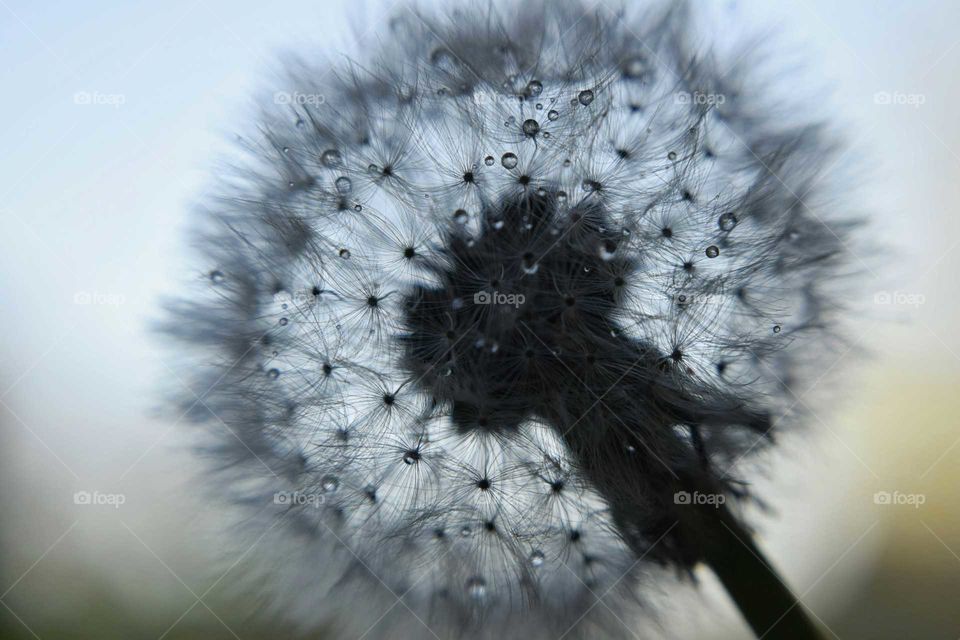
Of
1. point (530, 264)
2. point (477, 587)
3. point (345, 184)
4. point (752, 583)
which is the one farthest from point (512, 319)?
point (752, 583)

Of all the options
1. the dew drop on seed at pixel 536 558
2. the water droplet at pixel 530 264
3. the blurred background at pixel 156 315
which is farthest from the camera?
the blurred background at pixel 156 315

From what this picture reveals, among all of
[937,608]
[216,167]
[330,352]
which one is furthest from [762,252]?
[216,167]

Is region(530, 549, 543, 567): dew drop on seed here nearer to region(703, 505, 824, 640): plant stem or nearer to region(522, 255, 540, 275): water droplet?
region(703, 505, 824, 640): plant stem

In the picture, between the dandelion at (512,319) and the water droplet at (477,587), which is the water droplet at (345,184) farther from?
the water droplet at (477,587)

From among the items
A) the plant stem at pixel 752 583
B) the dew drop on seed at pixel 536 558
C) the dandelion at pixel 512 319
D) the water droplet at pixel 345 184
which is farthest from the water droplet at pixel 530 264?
the plant stem at pixel 752 583

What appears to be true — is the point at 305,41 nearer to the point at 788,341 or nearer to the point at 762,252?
the point at 762,252

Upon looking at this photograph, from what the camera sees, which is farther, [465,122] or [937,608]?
[937,608]
